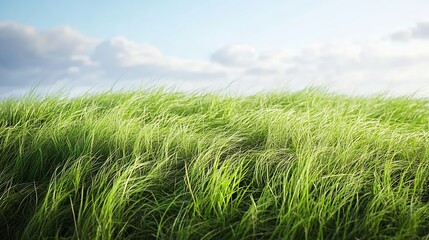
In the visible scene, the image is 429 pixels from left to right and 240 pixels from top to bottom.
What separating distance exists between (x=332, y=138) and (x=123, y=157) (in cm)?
164

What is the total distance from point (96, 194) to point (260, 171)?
1.05 meters

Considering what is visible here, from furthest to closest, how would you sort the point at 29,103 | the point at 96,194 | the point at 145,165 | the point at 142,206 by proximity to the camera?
the point at 29,103
the point at 145,165
the point at 96,194
the point at 142,206

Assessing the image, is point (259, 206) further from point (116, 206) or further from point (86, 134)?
point (86, 134)

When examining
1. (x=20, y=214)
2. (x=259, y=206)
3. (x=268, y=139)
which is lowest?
(x=20, y=214)

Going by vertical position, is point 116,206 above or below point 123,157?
below

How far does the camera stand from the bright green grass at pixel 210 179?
8.21 feet

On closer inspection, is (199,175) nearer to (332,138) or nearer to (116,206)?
(116,206)

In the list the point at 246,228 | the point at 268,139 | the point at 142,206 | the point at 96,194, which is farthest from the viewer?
the point at 268,139

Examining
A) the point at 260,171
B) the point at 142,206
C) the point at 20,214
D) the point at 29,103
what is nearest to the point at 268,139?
the point at 260,171

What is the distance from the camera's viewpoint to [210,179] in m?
2.69

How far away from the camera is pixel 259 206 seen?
2467 millimetres

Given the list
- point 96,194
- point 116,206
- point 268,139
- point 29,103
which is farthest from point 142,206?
point 29,103

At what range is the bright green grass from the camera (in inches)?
98.6

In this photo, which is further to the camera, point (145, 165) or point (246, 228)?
point (145, 165)
